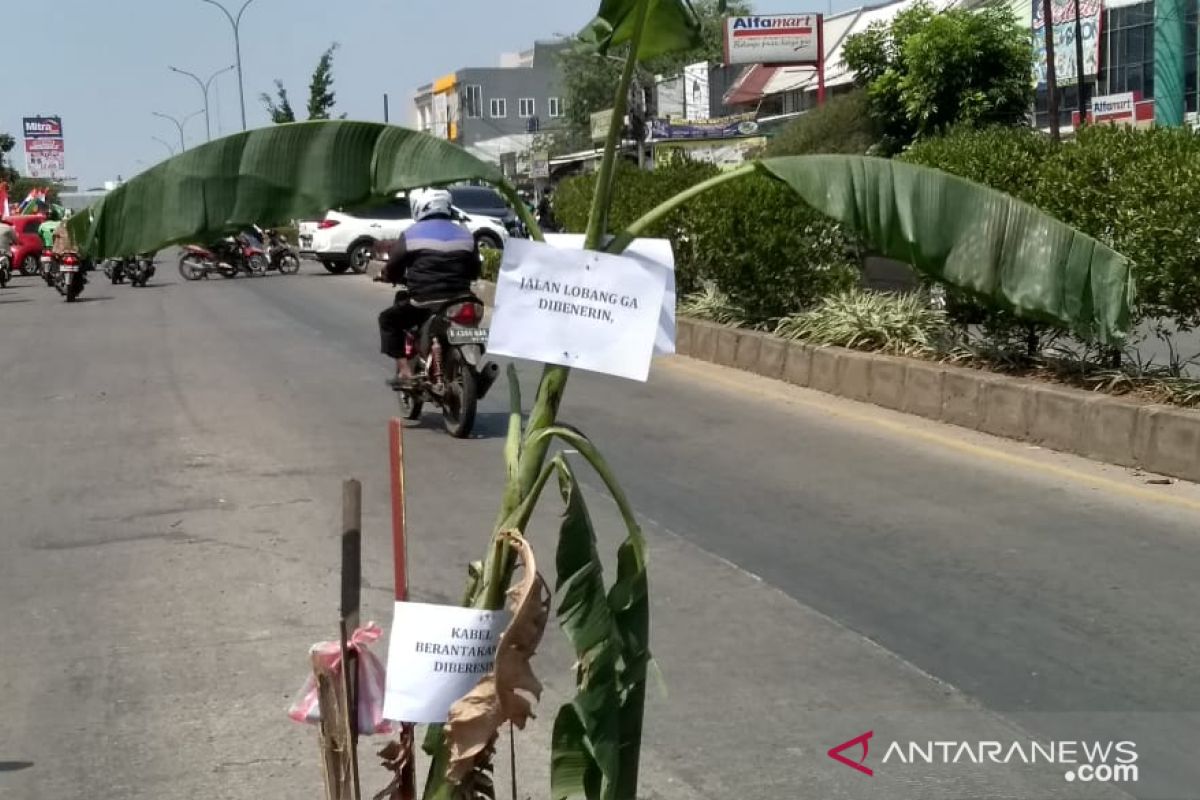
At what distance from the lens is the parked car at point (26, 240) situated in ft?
119

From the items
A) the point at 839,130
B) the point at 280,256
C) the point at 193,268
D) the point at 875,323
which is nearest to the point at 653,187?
the point at 875,323

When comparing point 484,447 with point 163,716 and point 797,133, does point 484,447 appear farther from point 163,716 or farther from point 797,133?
point 797,133

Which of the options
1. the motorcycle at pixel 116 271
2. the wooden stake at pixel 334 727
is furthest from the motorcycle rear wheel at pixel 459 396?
the motorcycle at pixel 116 271

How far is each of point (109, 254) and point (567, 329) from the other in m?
1.19

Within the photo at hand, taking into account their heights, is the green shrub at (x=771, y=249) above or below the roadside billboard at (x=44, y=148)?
below

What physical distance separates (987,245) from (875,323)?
354 inches

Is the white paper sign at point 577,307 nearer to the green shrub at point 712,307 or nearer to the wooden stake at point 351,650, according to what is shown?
the wooden stake at point 351,650

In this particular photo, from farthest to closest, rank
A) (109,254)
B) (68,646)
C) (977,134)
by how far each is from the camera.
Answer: (977,134) < (68,646) < (109,254)

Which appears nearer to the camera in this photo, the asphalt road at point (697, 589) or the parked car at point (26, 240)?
the asphalt road at point (697, 589)

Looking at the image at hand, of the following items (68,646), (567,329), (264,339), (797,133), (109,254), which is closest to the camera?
(567,329)

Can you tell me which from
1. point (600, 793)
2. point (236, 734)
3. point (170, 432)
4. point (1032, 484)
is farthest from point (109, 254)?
point (170, 432)

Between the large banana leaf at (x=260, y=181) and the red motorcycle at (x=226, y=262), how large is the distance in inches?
1179

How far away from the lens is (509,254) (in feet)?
10.5

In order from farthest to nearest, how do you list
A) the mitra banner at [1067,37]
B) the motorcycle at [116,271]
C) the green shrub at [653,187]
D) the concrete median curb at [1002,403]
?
the motorcycle at [116,271] < the mitra banner at [1067,37] < the green shrub at [653,187] < the concrete median curb at [1002,403]
